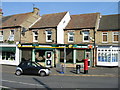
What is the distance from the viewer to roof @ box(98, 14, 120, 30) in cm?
2297

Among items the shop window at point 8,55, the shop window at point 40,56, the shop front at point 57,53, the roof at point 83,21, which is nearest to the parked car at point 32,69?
the shop front at point 57,53

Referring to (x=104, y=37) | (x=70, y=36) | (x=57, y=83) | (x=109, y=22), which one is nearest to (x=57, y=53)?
(x=70, y=36)

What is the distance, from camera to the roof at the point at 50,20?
24291 millimetres

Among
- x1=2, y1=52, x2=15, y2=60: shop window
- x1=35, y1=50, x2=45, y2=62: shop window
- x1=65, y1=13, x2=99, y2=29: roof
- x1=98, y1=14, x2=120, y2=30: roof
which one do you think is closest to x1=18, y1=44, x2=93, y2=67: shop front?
x1=35, y1=50, x2=45, y2=62: shop window

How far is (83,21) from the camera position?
81.9 ft

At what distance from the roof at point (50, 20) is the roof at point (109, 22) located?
676 centimetres

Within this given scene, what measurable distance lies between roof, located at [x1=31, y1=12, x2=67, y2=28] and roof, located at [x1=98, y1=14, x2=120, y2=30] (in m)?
6.76

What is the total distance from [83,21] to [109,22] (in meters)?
4.20

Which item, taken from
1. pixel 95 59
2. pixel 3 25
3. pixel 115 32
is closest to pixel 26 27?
pixel 3 25

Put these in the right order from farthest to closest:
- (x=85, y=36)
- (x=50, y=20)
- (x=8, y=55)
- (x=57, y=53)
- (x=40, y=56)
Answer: (x=50, y=20)
(x=8, y=55)
(x=85, y=36)
(x=40, y=56)
(x=57, y=53)

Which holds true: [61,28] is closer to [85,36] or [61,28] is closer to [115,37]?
[85,36]

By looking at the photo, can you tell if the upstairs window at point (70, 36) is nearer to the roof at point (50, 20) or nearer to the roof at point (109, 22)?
the roof at point (50, 20)

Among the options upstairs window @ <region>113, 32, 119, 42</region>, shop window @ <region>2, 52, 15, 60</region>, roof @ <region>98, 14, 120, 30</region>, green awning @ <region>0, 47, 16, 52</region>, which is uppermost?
roof @ <region>98, 14, 120, 30</region>

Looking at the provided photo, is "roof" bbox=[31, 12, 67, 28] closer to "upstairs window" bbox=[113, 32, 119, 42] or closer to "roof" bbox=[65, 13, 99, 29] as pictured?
"roof" bbox=[65, 13, 99, 29]
